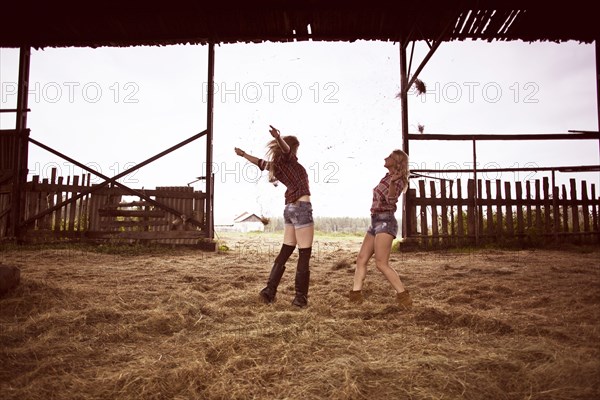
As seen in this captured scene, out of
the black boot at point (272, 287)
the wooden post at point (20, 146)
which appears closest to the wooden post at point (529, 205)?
the black boot at point (272, 287)

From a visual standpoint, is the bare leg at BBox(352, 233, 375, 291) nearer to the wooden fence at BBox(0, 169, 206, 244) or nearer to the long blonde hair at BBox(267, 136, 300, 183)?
the long blonde hair at BBox(267, 136, 300, 183)

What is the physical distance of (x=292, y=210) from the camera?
3.77 meters

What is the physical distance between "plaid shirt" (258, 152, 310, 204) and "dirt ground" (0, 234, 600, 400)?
3.65 ft

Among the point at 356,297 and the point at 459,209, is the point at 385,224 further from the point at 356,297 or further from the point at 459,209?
the point at 459,209

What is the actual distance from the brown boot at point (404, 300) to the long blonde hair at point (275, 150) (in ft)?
5.48

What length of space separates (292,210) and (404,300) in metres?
1.37

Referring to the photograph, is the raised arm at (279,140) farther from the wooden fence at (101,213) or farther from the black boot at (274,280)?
the wooden fence at (101,213)

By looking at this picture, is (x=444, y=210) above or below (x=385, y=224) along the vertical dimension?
above

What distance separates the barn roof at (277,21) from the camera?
8453mm

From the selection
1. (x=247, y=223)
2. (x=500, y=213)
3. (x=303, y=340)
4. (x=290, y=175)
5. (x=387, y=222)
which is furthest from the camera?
(x=247, y=223)

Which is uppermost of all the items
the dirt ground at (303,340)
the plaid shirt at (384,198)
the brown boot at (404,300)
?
the plaid shirt at (384,198)

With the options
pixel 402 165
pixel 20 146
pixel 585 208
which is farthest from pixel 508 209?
pixel 20 146

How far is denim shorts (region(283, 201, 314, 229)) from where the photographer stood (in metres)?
3.70

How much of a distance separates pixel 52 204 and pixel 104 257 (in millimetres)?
3415
